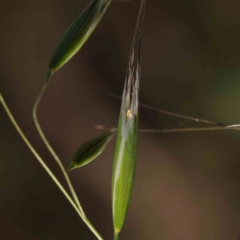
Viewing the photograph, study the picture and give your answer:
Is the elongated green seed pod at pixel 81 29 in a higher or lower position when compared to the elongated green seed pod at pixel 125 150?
higher

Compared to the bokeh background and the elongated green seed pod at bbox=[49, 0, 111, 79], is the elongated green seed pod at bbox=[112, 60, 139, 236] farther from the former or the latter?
the bokeh background

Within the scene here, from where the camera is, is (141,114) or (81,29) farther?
(141,114)

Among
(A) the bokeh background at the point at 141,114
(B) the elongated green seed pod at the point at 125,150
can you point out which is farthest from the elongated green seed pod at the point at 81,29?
(A) the bokeh background at the point at 141,114

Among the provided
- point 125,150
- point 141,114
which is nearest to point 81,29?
point 125,150

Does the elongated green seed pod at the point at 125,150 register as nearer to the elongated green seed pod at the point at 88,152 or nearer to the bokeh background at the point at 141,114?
the elongated green seed pod at the point at 88,152

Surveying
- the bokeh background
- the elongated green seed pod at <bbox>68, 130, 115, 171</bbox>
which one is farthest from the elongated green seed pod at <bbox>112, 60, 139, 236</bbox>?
the bokeh background

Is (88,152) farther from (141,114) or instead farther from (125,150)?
(141,114)
